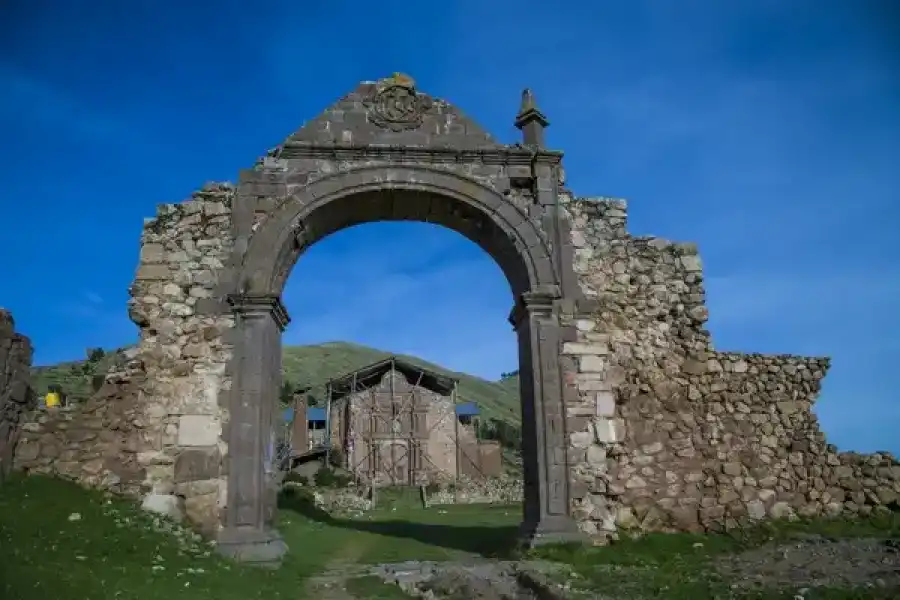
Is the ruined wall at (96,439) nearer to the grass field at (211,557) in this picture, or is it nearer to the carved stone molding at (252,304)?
the grass field at (211,557)

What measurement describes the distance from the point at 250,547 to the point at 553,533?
151 inches

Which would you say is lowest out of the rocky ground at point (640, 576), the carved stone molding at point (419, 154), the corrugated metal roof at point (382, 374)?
the rocky ground at point (640, 576)

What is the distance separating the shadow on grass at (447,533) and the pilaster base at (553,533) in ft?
1.04

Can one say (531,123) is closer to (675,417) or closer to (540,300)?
(540,300)

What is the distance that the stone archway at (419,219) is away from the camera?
29.2 ft

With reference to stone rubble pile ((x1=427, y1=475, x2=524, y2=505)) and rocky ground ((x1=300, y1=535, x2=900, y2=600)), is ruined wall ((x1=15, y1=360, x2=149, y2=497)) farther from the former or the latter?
stone rubble pile ((x1=427, y1=475, x2=524, y2=505))

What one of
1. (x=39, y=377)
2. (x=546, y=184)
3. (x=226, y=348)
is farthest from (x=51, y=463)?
(x=39, y=377)

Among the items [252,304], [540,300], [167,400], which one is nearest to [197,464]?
[167,400]

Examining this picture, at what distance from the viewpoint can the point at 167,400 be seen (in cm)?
898

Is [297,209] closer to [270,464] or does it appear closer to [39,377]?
[270,464]

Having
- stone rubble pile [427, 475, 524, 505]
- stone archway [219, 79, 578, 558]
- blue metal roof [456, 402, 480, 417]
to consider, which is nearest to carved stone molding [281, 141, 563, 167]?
A: stone archway [219, 79, 578, 558]

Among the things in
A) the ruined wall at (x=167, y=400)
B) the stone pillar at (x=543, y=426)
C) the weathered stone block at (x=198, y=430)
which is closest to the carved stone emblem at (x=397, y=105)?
the ruined wall at (x=167, y=400)

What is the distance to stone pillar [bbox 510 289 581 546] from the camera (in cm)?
875

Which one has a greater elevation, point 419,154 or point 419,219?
point 419,154
